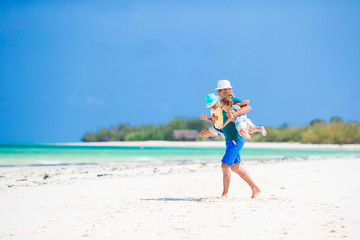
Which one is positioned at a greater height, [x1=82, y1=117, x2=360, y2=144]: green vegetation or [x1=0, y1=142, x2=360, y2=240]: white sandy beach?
[x1=82, y1=117, x2=360, y2=144]: green vegetation

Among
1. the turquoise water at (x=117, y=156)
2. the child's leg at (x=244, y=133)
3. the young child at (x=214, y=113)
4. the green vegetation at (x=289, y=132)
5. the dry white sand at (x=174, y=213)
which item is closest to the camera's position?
the dry white sand at (x=174, y=213)

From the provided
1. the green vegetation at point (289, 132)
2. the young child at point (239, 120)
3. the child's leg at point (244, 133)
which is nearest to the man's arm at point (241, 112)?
the young child at point (239, 120)

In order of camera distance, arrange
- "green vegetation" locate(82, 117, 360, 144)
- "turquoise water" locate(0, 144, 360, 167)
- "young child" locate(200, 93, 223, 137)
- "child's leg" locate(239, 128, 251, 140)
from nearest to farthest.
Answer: "child's leg" locate(239, 128, 251, 140)
"young child" locate(200, 93, 223, 137)
"turquoise water" locate(0, 144, 360, 167)
"green vegetation" locate(82, 117, 360, 144)

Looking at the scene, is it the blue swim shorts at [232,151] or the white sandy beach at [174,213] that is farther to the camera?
the blue swim shorts at [232,151]

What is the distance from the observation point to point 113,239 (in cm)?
391

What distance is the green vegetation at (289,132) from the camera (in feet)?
171

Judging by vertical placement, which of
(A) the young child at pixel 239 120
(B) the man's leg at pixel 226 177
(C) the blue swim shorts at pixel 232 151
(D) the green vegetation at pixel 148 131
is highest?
(D) the green vegetation at pixel 148 131

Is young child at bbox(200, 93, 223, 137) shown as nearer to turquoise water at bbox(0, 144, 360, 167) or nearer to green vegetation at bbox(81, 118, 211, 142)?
turquoise water at bbox(0, 144, 360, 167)

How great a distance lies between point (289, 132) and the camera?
57844mm

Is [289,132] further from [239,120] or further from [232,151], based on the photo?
[239,120]

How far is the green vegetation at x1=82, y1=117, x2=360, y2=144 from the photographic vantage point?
2047 inches

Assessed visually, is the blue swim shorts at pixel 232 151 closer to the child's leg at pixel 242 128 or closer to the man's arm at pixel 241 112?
the child's leg at pixel 242 128

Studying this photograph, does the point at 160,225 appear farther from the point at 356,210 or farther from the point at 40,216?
the point at 356,210

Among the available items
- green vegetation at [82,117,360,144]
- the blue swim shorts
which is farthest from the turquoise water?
green vegetation at [82,117,360,144]
